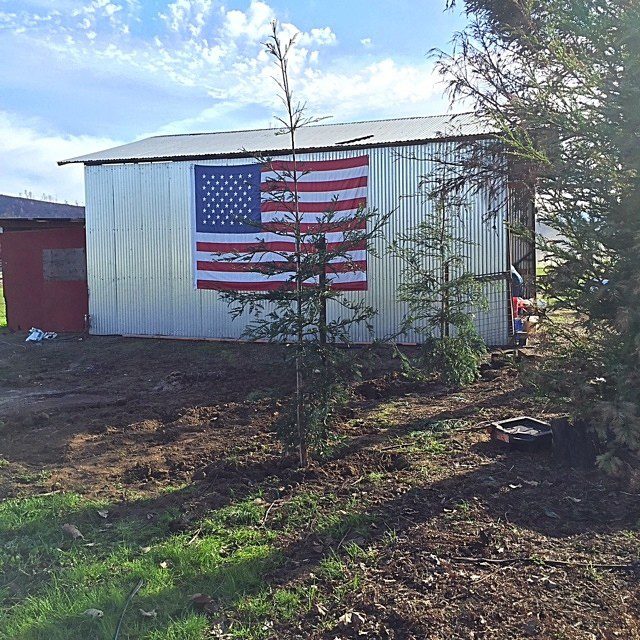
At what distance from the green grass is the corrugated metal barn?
30.3ft

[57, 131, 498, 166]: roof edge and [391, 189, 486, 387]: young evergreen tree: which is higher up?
[57, 131, 498, 166]: roof edge

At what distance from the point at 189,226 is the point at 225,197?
1385mm

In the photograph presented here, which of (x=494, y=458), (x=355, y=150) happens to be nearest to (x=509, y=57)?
(x=355, y=150)

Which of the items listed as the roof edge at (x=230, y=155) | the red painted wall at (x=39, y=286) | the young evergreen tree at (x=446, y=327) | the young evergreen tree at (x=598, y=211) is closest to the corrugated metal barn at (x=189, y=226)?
the roof edge at (x=230, y=155)

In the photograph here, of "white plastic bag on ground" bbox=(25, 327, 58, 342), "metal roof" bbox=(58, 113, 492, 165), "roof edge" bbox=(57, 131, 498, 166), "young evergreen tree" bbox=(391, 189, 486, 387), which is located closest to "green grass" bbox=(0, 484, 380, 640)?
"young evergreen tree" bbox=(391, 189, 486, 387)

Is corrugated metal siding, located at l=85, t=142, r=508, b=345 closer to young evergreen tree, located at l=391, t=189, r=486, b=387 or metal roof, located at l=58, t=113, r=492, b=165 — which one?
metal roof, located at l=58, t=113, r=492, b=165

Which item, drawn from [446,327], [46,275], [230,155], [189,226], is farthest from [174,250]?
[446,327]

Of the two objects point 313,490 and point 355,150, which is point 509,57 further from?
point 313,490

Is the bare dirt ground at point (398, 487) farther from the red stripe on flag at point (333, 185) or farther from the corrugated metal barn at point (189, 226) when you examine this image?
the red stripe on flag at point (333, 185)

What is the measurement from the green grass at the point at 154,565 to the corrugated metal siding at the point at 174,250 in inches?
364

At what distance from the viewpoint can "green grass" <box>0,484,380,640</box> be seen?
357 centimetres

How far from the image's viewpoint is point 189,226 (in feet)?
51.4

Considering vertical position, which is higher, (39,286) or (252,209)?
(252,209)

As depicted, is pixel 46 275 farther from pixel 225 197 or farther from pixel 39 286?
pixel 225 197
